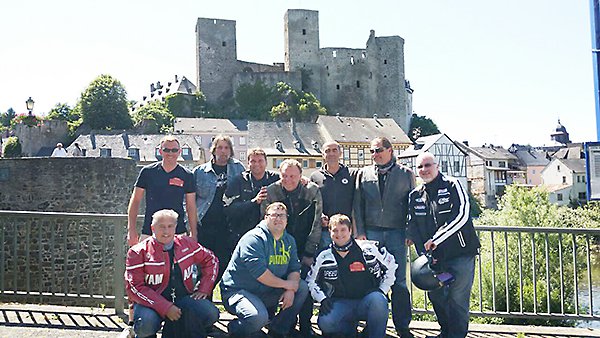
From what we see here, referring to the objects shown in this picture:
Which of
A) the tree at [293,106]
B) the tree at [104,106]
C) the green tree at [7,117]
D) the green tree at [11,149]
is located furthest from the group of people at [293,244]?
the green tree at [7,117]

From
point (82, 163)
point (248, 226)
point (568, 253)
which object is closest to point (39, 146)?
point (82, 163)

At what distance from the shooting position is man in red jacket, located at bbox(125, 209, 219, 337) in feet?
15.6

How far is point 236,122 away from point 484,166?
90.9 ft

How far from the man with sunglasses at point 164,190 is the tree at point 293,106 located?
59391 mm

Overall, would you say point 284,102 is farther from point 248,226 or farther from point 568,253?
point 248,226

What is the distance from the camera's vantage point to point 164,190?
5500 millimetres

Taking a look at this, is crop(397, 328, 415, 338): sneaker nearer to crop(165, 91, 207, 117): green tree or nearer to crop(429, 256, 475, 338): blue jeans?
crop(429, 256, 475, 338): blue jeans

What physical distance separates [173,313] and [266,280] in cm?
82

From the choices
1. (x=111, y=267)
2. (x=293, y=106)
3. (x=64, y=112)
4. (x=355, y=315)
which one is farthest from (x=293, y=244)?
(x=64, y=112)

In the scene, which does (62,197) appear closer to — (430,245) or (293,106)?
(430,245)

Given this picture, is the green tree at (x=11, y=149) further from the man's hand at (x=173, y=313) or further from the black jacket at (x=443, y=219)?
the black jacket at (x=443, y=219)

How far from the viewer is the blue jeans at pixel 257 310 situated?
16.1 ft

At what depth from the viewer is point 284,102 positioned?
223 ft

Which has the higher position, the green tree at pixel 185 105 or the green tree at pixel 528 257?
the green tree at pixel 185 105
